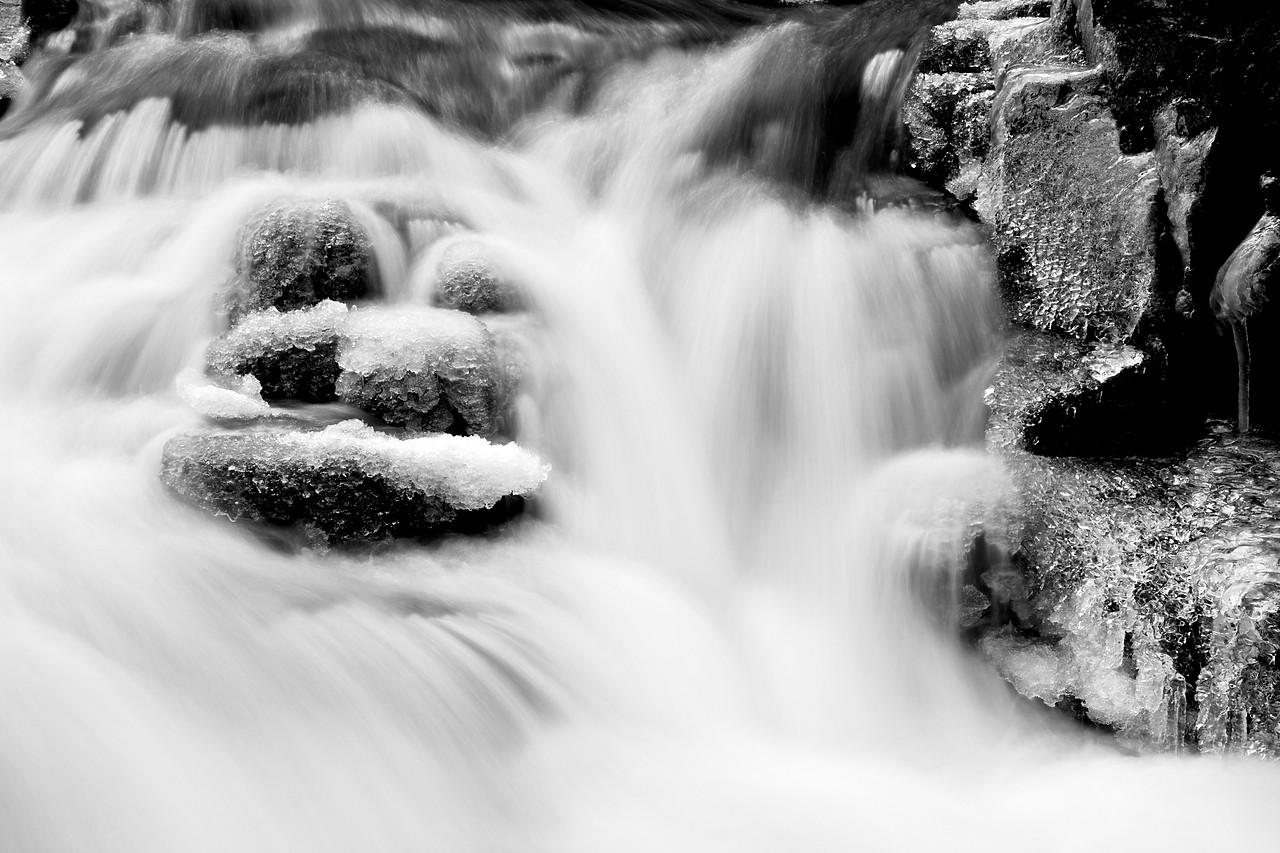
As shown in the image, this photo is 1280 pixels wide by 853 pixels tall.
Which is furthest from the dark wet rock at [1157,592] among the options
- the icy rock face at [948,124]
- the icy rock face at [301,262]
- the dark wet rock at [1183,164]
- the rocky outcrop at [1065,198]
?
the icy rock face at [301,262]

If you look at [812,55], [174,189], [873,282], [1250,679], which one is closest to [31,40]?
[174,189]

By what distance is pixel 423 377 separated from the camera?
3.74m

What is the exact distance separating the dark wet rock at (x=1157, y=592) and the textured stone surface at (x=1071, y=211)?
23.2 inches

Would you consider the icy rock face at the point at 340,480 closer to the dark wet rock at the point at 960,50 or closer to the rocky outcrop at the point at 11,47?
the dark wet rock at the point at 960,50

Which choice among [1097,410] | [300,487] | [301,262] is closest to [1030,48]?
[1097,410]

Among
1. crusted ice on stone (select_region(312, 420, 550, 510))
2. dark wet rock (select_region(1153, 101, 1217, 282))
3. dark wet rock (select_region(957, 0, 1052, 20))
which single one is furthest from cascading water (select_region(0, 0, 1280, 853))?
dark wet rock (select_region(1153, 101, 1217, 282))

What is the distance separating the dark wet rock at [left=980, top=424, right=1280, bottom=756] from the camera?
9.56ft

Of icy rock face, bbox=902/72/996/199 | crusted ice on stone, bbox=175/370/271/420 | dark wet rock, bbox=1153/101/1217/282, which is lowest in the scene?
crusted ice on stone, bbox=175/370/271/420

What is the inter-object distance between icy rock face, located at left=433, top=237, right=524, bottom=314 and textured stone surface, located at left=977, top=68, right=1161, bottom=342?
204 cm

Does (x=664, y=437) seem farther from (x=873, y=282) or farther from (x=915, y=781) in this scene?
(x=915, y=781)

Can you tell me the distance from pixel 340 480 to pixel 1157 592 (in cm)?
257

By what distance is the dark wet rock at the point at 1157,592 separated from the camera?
9.56 feet

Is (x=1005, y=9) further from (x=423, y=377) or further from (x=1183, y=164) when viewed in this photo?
(x=423, y=377)

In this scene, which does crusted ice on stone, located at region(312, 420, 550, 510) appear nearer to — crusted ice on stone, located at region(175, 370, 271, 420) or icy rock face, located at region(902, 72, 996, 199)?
crusted ice on stone, located at region(175, 370, 271, 420)
